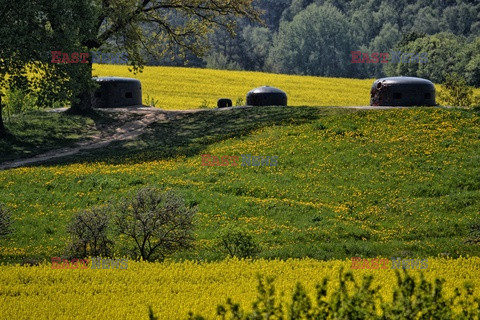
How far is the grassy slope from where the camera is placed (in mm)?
26125

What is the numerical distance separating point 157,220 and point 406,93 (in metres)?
32.5

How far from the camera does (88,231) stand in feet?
74.0

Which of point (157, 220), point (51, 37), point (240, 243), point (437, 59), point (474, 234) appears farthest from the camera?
point (437, 59)

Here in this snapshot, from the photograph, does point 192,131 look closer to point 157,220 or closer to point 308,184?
point 308,184

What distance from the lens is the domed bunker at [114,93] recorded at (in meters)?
58.1

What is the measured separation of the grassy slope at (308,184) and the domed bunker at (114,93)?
13085 mm

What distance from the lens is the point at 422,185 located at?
104 feet

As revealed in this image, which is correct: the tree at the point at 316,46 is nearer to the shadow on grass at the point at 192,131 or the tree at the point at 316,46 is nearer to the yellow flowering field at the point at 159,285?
the shadow on grass at the point at 192,131

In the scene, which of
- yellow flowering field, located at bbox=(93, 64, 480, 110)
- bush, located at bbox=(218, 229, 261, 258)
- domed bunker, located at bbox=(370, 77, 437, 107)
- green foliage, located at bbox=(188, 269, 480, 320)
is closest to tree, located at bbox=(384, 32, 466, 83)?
yellow flowering field, located at bbox=(93, 64, 480, 110)

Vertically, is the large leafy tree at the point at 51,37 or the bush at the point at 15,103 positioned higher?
the large leafy tree at the point at 51,37

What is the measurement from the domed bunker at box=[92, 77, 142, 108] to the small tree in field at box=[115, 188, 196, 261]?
3628 centimetres

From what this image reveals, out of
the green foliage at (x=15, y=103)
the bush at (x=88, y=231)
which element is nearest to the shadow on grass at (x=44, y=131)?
the green foliage at (x=15, y=103)

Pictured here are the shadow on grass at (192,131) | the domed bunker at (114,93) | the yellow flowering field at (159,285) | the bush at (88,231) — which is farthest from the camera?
the domed bunker at (114,93)

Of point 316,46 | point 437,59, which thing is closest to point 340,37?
point 316,46
